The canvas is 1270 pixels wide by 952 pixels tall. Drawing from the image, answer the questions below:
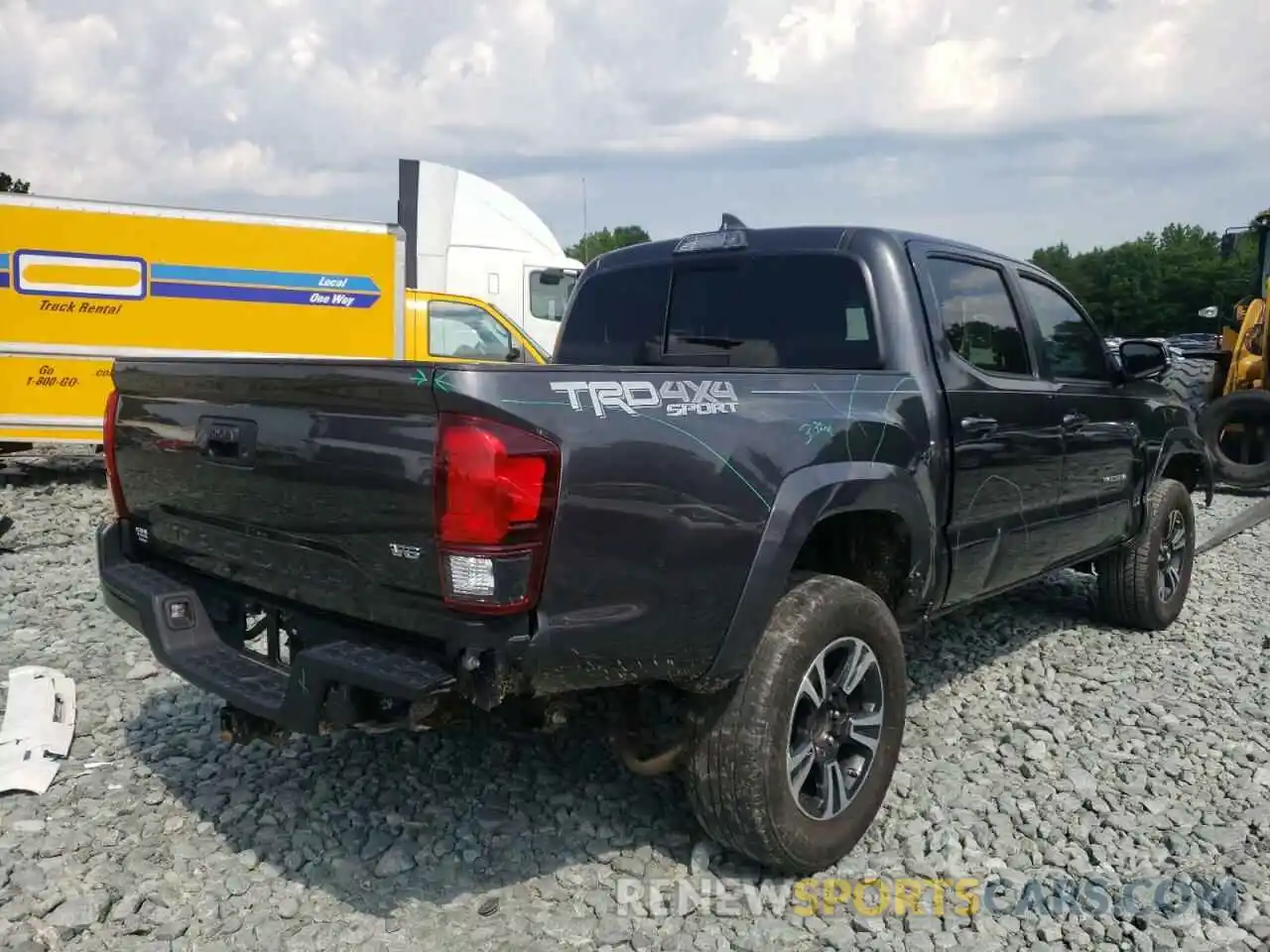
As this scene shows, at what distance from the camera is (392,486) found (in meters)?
2.50

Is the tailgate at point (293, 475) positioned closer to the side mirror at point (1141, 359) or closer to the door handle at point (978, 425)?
the door handle at point (978, 425)

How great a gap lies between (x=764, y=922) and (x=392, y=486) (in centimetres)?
157

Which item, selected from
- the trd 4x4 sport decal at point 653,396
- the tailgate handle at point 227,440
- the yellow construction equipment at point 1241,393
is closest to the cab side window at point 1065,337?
the trd 4x4 sport decal at point 653,396

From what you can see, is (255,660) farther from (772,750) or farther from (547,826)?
(772,750)

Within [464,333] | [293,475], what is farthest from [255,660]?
[464,333]

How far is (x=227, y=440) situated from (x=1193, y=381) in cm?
1156

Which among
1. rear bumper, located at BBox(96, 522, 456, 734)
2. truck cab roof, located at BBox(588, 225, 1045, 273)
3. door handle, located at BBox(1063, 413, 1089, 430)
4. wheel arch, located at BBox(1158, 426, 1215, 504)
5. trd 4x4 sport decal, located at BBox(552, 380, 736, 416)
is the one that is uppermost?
truck cab roof, located at BBox(588, 225, 1045, 273)

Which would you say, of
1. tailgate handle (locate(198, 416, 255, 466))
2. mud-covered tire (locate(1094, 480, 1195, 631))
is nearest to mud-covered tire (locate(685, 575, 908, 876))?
tailgate handle (locate(198, 416, 255, 466))

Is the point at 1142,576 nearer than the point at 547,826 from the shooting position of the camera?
No

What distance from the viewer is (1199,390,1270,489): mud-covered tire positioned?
1049 cm

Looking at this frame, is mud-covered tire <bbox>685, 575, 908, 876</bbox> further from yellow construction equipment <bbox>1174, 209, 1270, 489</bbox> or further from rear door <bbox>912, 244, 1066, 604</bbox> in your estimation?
yellow construction equipment <bbox>1174, 209, 1270, 489</bbox>

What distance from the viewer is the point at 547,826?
135 inches

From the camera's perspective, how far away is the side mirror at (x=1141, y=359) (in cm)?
507

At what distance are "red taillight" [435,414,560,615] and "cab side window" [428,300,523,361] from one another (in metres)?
8.52
